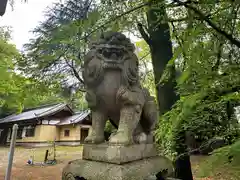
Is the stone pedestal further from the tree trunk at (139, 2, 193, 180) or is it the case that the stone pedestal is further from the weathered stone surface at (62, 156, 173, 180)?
the tree trunk at (139, 2, 193, 180)

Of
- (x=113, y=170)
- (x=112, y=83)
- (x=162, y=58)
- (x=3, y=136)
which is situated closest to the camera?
(x=113, y=170)

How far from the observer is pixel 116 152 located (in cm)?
118

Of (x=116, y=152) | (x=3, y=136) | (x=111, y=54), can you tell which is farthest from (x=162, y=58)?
(x=3, y=136)

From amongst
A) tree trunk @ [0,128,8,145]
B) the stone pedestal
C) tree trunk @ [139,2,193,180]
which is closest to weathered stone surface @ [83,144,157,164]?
the stone pedestal

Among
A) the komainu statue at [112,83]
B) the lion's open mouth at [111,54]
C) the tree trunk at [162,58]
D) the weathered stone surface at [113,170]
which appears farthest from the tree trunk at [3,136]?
the lion's open mouth at [111,54]

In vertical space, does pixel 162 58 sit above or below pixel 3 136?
above

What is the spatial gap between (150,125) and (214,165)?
36.6 inches

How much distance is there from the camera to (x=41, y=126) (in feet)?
48.8

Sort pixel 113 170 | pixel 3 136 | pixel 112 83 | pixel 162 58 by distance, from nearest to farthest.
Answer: pixel 113 170
pixel 112 83
pixel 162 58
pixel 3 136

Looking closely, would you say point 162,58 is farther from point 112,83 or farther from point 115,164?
point 115,164

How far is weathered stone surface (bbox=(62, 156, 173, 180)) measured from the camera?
3.65ft

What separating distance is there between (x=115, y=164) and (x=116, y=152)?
71mm

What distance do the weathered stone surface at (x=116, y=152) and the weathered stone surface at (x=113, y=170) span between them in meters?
0.03

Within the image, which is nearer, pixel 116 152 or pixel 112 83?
pixel 116 152
